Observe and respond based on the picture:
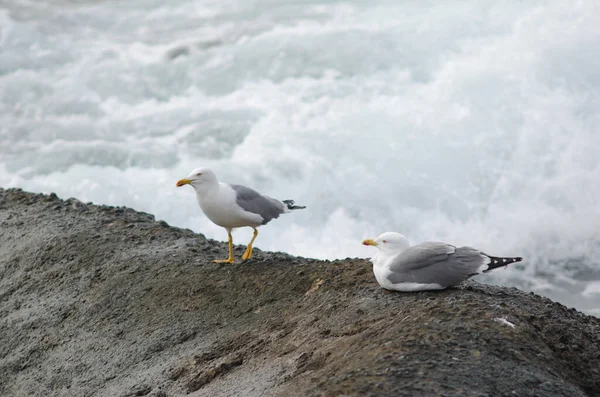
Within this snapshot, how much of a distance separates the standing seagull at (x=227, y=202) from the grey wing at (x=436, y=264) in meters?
1.52

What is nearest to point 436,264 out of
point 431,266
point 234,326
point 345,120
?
point 431,266

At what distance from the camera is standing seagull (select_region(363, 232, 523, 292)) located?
5.00 m

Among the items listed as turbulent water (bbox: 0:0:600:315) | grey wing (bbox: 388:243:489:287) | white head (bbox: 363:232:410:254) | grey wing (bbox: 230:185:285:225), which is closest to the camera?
grey wing (bbox: 388:243:489:287)

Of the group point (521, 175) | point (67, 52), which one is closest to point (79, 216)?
point (521, 175)

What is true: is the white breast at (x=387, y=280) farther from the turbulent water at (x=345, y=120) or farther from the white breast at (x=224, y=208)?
the turbulent water at (x=345, y=120)

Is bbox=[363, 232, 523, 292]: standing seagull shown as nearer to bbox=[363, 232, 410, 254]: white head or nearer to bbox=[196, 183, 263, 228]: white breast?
bbox=[363, 232, 410, 254]: white head

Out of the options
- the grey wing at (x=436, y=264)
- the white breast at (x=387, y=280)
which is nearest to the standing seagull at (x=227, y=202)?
the white breast at (x=387, y=280)

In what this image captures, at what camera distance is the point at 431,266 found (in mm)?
5043

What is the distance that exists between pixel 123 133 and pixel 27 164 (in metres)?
1.58

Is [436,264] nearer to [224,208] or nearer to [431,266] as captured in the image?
[431,266]

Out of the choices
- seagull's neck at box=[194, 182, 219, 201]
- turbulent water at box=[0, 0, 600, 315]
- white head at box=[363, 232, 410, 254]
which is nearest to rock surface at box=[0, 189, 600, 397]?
white head at box=[363, 232, 410, 254]

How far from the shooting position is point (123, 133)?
13.9 metres

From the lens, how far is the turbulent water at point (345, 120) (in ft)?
38.0

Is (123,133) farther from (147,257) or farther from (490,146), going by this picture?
(147,257)
